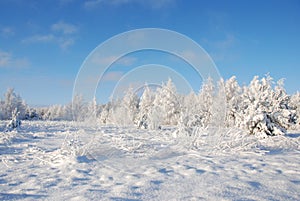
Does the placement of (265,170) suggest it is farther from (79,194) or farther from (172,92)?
(172,92)

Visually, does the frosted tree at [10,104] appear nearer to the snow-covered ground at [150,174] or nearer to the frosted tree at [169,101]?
the frosted tree at [169,101]

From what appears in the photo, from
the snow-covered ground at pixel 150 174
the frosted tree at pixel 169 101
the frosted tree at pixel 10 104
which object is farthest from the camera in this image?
the frosted tree at pixel 10 104

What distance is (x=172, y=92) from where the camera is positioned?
36469mm

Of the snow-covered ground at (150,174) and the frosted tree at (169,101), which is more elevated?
the frosted tree at (169,101)

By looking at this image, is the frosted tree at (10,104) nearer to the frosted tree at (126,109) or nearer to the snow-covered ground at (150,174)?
the frosted tree at (126,109)

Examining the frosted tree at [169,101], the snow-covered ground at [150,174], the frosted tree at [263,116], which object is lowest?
the snow-covered ground at [150,174]

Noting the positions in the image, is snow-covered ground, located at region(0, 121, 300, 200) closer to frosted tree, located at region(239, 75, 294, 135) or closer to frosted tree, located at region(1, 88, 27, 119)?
frosted tree, located at region(239, 75, 294, 135)

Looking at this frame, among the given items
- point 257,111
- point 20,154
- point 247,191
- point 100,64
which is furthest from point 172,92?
point 247,191

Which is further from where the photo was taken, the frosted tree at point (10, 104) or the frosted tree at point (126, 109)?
the frosted tree at point (10, 104)

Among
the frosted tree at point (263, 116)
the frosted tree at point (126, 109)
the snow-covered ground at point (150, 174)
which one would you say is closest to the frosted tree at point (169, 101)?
the frosted tree at point (126, 109)

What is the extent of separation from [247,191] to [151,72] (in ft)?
29.8

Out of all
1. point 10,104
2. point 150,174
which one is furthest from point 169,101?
point 10,104

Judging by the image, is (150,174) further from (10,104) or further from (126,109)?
(10,104)

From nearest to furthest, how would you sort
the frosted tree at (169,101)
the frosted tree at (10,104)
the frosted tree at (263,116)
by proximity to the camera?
the frosted tree at (263,116), the frosted tree at (169,101), the frosted tree at (10,104)
